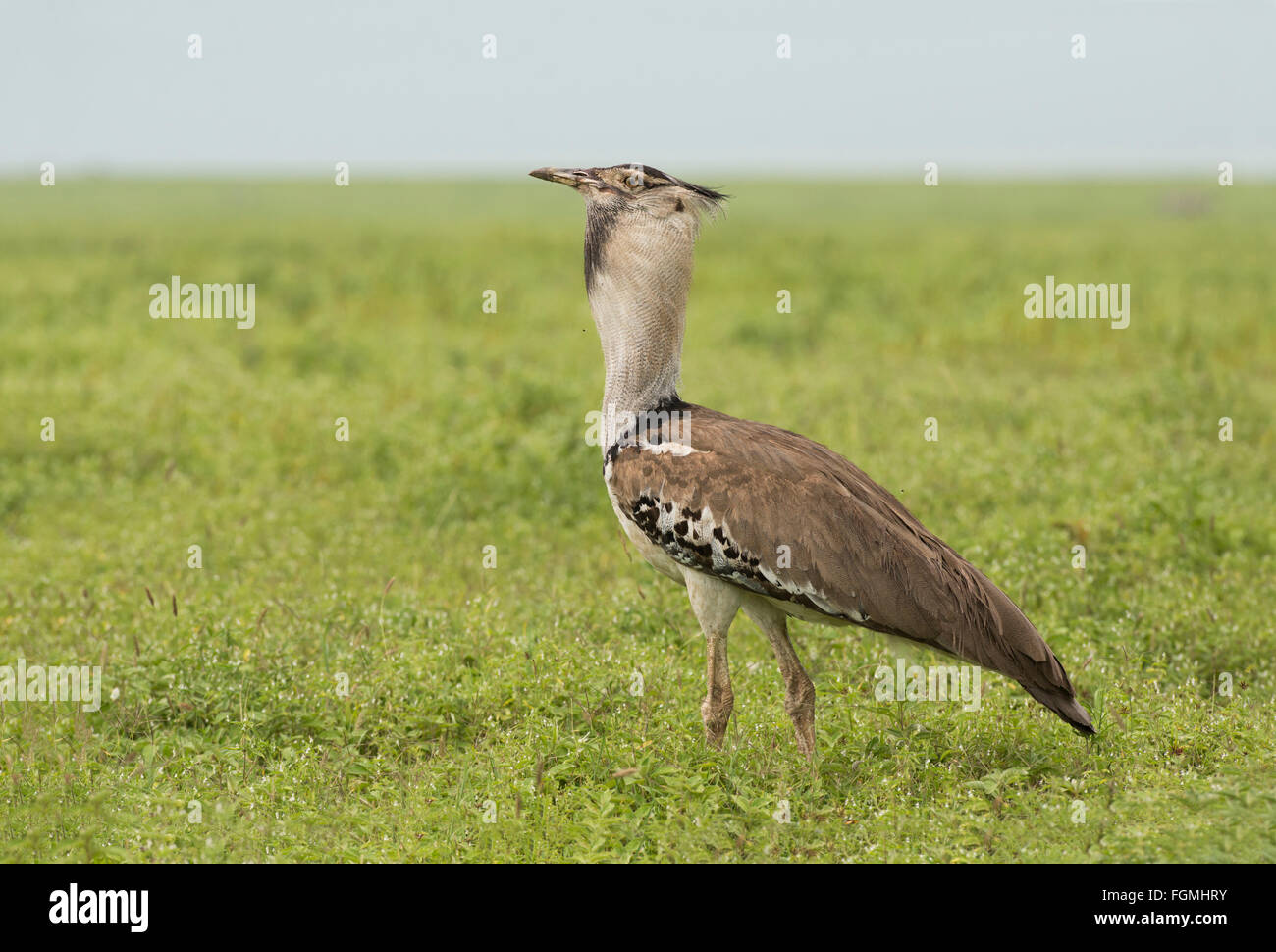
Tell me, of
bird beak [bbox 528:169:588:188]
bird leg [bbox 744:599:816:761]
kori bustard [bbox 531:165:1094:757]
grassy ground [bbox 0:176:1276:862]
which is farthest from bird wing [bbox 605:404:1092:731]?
bird beak [bbox 528:169:588:188]

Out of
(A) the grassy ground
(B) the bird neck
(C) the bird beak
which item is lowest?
(A) the grassy ground

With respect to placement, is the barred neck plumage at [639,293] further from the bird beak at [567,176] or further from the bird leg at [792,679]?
the bird leg at [792,679]

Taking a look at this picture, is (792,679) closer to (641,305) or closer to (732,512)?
(732,512)

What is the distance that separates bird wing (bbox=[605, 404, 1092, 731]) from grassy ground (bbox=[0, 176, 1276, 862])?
0.45 metres

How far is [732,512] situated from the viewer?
4234 mm

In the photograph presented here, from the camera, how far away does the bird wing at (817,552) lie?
423 cm

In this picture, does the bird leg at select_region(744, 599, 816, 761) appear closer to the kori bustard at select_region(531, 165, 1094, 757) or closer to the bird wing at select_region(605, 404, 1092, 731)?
the kori bustard at select_region(531, 165, 1094, 757)

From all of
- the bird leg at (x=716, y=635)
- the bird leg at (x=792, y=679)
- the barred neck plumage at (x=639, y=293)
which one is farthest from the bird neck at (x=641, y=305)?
the bird leg at (x=792, y=679)

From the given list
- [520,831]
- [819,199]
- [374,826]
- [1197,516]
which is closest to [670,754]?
[520,831]

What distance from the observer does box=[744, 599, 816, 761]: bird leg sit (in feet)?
14.7

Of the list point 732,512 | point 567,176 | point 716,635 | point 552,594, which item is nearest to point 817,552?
point 732,512

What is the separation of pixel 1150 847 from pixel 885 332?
9760 millimetres

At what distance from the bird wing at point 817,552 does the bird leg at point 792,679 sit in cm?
22

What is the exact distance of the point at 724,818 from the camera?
4051mm
